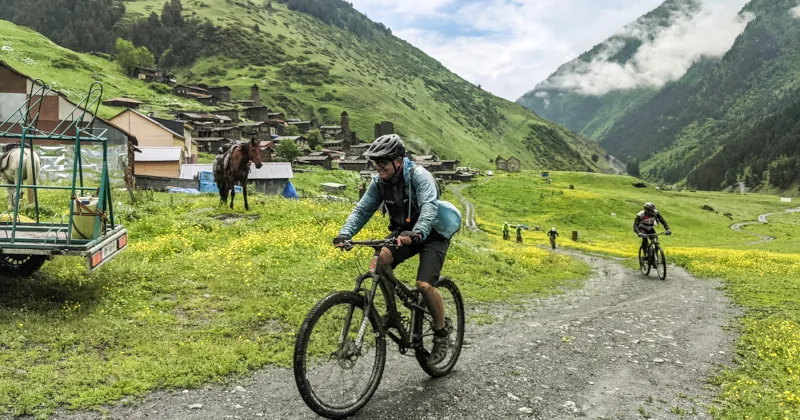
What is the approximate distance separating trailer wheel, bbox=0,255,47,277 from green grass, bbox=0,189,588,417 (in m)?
0.29

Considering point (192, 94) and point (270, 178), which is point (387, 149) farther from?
point (192, 94)

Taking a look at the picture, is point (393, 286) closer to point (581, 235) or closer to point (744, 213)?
point (581, 235)

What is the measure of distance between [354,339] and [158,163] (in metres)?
61.8

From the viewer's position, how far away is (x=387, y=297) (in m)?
6.86

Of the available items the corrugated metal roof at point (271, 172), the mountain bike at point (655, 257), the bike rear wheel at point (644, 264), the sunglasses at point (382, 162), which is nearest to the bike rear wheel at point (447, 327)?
the sunglasses at point (382, 162)

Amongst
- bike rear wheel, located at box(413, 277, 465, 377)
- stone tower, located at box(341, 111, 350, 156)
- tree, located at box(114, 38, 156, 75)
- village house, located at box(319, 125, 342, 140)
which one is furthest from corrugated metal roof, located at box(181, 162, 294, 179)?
tree, located at box(114, 38, 156, 75)

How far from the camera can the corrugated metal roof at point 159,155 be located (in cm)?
5933

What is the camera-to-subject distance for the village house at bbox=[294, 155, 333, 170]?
11718 cm

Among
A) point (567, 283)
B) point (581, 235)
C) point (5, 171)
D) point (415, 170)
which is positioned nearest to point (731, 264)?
point (567, 283)

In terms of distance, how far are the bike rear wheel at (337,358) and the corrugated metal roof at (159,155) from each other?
2406 inches

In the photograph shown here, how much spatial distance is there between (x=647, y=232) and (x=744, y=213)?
395ft

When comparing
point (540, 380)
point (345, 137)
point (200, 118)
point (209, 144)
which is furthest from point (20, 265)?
point (345, 137)

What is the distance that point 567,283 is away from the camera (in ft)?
67.2

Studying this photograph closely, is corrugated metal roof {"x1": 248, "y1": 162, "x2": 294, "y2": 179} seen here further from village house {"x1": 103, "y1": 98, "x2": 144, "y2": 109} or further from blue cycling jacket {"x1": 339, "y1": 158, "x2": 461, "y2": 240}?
village house {"x1": 103, "y1": 98, "x2": 144, "y2": 109}
